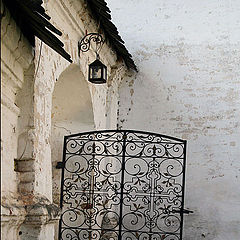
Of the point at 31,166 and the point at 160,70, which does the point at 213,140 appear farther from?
the point at 31,166

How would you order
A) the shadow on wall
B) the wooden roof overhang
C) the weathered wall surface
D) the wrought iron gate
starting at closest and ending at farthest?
the wooden roof overhang < the weathered wall surface < the wrought iron gate < the shadow on wall

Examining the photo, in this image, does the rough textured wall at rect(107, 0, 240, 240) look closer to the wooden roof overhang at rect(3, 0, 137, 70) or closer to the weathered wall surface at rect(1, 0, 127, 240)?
the weathered wall surface at rect(1, 0, 127, 240)

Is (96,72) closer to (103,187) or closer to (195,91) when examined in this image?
(103,187)

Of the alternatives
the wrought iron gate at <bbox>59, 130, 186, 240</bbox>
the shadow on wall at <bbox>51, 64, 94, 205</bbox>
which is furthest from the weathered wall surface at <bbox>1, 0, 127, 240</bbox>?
the wrought iron gate at <bbox>59, 130, 186, 240</bbox>

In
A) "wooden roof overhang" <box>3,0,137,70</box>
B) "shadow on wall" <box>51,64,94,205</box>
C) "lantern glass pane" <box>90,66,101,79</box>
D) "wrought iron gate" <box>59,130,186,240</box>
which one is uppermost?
"wooden roof overhang" <box>3,0,137,70</box>

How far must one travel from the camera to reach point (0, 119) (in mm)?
3449

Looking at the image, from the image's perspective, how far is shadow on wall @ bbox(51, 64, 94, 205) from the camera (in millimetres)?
7289

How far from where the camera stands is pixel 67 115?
7.52m

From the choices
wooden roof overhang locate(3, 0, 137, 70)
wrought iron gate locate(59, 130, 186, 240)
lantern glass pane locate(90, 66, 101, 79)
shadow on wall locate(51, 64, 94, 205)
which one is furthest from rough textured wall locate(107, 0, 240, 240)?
wooden roof overhang locate(3, 0, 137, 70)

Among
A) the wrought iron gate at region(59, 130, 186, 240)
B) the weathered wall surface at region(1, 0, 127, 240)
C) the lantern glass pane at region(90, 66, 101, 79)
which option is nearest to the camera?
the weathered wall surface at region(1, 0, 127, 240)

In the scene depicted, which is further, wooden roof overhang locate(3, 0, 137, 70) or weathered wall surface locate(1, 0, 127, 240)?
weathered wall surface locate(1, 0, 127, 240)

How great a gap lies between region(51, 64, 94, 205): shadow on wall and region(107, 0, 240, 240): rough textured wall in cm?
156

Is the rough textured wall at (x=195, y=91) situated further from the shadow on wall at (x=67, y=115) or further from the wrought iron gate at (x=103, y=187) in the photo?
the shadow on wall at (x=67, y=115)

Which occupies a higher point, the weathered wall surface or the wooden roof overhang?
the wooden roof overhang
